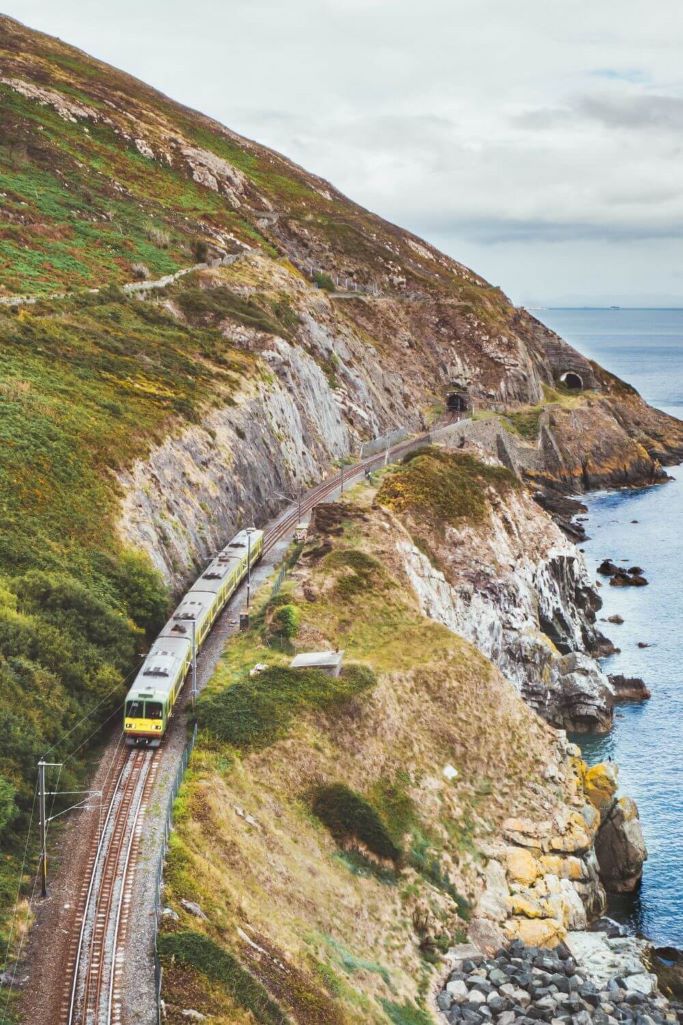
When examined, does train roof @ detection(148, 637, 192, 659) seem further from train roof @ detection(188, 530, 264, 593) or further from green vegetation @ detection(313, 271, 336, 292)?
green vegetation @ detection(313, 271, 336, 292)

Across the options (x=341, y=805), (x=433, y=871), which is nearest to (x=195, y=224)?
(x=341, y=805)

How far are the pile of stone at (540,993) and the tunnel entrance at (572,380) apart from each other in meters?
134

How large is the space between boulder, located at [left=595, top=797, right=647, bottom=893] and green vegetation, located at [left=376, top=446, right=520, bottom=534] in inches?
1022

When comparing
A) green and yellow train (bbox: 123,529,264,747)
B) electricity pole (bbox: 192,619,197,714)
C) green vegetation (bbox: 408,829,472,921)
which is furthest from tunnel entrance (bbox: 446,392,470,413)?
green vegetation (bbox: 408,829,472,921)

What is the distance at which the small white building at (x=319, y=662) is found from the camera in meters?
45.6

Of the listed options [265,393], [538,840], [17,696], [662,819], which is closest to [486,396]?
[265,393]

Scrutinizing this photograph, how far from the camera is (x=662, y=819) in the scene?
179ft

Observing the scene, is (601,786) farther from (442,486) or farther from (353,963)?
(442,486)

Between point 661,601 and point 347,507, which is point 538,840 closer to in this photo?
point 347,507

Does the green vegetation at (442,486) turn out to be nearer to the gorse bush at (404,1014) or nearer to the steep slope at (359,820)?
the steep slope at (359,820)

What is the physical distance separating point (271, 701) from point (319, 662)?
407 centimetres

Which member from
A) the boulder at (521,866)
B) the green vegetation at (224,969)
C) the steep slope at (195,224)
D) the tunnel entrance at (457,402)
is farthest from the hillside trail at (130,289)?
the green vegetation at (224,969)

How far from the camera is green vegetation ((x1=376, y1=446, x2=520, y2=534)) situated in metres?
70.2

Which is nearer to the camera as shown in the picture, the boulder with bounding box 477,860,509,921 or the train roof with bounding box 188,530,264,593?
the boulder with bounding box 477,860,509,921
